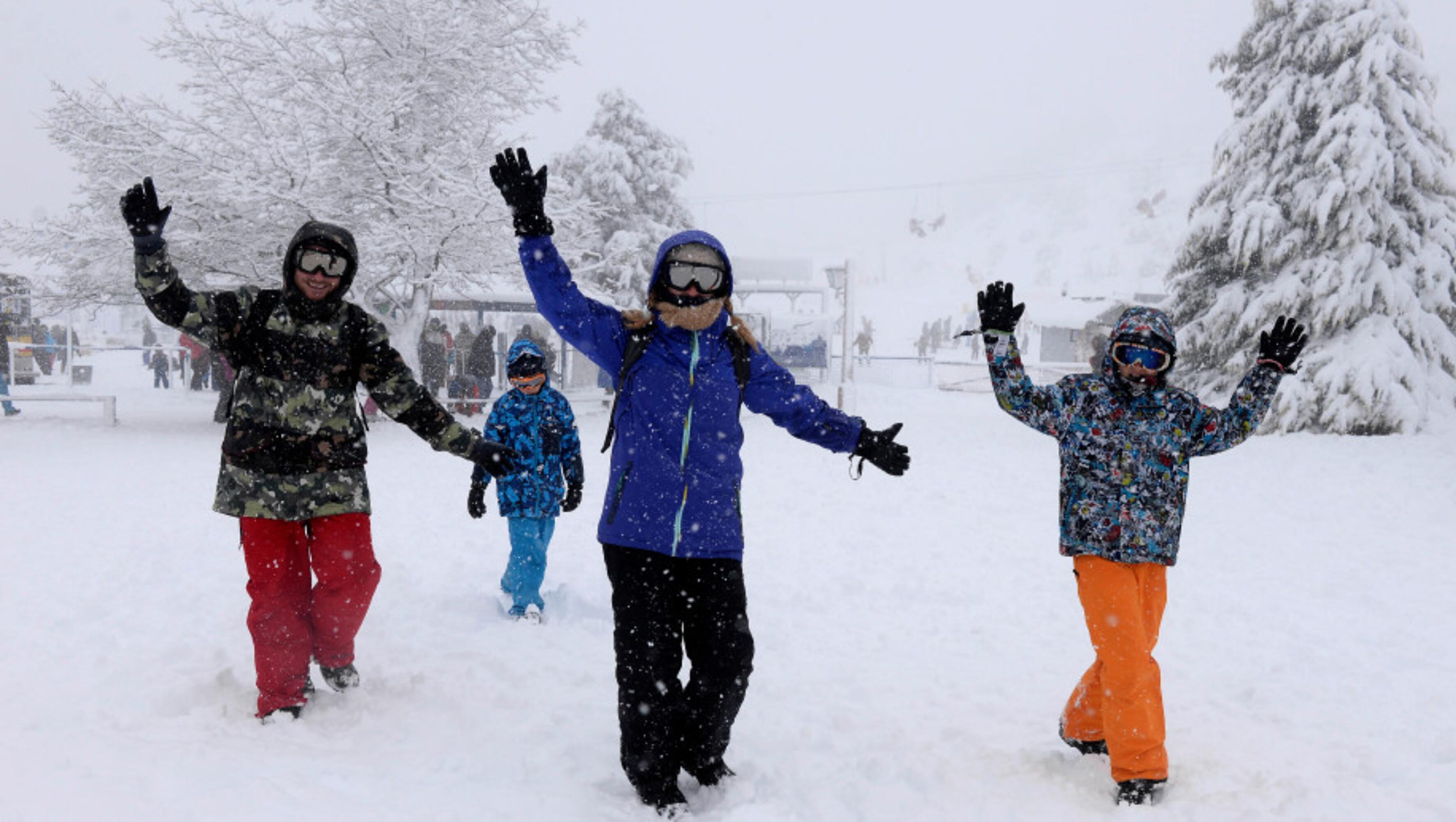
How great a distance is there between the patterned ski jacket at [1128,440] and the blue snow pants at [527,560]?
294 centimetres

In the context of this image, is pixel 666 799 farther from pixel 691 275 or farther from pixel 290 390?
pixel 290 390

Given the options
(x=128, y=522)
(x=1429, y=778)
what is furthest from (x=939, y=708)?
(x=128, y=522)

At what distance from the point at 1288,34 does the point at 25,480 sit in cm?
1906

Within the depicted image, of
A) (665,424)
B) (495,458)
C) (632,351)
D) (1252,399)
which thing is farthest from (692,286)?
(1252,399)

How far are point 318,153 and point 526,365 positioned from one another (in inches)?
544

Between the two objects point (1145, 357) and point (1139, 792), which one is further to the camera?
point (1145, 357)

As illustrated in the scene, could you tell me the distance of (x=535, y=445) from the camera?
17.6 ft

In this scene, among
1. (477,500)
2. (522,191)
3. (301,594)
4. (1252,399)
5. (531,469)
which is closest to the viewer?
(522,191)

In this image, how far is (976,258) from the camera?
127m

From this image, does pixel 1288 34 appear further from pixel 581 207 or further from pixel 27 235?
pixel 27 235

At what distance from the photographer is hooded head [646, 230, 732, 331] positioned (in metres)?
3.17

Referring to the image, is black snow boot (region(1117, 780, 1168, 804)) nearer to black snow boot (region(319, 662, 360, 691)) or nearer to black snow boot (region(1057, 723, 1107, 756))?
black snow boot (region(1057, 723, 1107, 756))

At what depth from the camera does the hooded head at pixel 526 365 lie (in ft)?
17.5

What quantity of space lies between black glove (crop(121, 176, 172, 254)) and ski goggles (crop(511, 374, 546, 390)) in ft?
7.13
